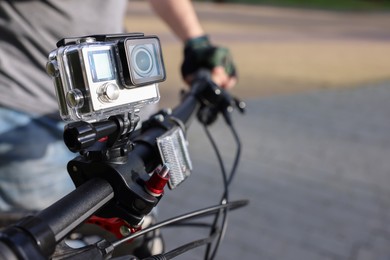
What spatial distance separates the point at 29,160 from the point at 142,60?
2.56 feet

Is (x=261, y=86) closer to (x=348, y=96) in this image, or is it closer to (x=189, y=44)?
(x=348, y=96)

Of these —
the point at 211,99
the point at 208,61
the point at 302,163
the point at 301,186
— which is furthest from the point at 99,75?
the point at 302,163

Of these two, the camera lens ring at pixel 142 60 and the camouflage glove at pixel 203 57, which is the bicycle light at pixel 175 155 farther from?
the camouflage glove at pixel 203 57

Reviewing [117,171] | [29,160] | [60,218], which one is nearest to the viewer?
[60,218]

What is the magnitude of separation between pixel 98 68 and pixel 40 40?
32.6 inches

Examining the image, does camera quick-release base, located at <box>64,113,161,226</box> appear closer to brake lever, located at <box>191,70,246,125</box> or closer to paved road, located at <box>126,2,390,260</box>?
brake lever, located at <box>191,70,246,125</box>

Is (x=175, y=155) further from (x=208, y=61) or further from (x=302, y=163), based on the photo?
(x=302, y=163)

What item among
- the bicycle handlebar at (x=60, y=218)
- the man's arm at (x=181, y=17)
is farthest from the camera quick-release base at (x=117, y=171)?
the man's arm at (x=181, y=17)

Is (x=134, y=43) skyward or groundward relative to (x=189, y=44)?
skyward

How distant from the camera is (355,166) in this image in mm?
5105

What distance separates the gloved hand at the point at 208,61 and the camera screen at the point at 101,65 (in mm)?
874

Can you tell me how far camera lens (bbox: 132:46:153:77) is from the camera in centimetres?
88

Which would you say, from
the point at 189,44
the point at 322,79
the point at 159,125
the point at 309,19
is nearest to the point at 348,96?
the point at 322,79

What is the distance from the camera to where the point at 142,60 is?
909mm
